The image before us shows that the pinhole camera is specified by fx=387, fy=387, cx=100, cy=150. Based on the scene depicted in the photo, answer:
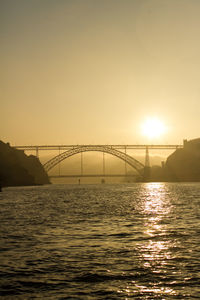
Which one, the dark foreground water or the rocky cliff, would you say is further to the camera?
the rocky cliff

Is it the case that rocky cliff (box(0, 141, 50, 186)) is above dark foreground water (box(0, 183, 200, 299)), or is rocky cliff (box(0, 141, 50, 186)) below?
above

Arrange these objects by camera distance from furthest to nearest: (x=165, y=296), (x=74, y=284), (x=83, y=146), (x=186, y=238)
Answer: (x=83, y=146) → (x=186, y=238) → (x=74, y=284) → (x=165, y=296)

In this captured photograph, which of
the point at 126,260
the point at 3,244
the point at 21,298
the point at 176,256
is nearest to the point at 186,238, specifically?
the point at 176,256

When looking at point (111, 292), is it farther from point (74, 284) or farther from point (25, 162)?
point (25, 162)

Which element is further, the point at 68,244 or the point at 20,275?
the point at 68,244

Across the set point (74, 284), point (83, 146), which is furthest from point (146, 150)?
point (74, 284)

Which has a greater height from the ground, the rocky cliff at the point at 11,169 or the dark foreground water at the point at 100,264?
the rocky cliff at the point at 11,169

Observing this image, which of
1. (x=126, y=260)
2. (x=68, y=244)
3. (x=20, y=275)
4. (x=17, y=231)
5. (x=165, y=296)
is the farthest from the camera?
(x=17, y=231)

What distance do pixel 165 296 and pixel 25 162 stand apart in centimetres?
17593

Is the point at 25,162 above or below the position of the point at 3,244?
above

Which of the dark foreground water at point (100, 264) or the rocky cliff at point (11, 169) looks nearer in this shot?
the dark foreground water at point (100, 264)

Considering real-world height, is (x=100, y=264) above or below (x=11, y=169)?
below

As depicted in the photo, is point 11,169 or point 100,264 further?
point 11,169

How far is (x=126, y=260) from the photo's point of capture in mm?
13750
